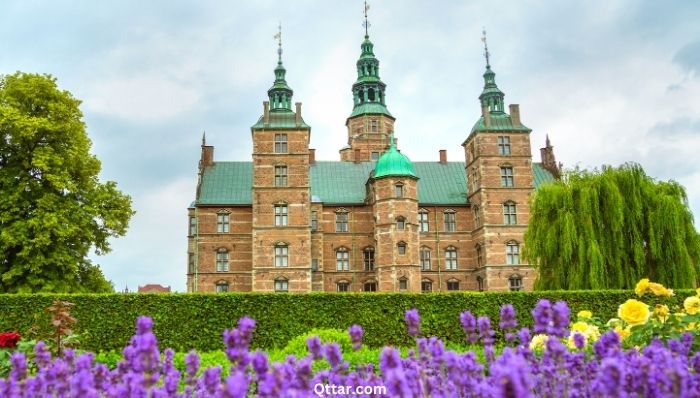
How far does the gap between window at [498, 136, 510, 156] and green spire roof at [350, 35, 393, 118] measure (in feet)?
Result: 57.3

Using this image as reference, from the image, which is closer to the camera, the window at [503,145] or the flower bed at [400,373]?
the flower bed at [400,373]

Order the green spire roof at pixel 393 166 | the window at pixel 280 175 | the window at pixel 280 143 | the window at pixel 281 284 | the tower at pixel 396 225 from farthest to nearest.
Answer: the green spire roof at pixel 393 166 → the window at pixel 280 143 → the window at pixel 280 175 → the tower at pixel 396 225 → the window at pixel 281 284

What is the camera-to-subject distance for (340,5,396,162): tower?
56.6m

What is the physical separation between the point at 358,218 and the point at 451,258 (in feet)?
23.5

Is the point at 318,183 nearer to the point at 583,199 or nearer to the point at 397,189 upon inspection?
the point at 397,189

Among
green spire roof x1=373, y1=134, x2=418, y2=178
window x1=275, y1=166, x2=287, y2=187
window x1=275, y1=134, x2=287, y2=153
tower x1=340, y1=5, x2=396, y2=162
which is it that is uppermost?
tower x1=340, y1=5, x2=396, y2=162

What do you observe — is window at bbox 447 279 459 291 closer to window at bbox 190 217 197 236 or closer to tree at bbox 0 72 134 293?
window at bbox 190 217 197 236

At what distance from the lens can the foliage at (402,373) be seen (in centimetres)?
303

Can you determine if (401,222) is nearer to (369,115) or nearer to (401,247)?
(401,247)

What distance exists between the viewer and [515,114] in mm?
42750

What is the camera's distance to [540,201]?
27500 millimetres

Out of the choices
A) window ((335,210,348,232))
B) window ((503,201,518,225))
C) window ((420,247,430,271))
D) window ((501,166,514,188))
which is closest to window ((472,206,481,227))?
window ((503,201,518,225))

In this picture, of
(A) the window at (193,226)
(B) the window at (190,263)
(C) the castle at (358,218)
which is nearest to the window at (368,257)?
(C) the castle at (358,218)

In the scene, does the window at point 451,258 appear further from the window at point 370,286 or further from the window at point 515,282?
the window at point 370,286
